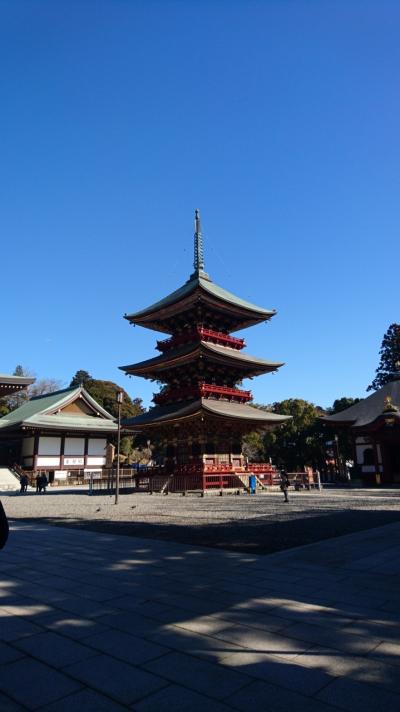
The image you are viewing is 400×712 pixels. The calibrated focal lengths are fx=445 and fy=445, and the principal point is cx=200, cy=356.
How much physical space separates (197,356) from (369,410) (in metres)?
16.3

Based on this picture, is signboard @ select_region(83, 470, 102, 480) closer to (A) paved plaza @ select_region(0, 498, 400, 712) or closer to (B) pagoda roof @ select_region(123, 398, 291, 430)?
(B) pagoda roof @ select_region(123, 398, 291, 430)

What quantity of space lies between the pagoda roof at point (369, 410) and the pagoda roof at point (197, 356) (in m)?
7.63

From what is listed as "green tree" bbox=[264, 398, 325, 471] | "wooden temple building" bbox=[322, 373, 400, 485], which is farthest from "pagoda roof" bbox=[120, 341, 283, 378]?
"green tree" bbox=[264, 398, 325, 471]

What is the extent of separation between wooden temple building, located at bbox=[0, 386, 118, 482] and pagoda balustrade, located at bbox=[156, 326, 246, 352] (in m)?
12.7

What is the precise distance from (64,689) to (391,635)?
3.01 metres

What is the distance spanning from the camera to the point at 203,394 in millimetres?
29203

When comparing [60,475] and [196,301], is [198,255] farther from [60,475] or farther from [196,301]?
[60,475]

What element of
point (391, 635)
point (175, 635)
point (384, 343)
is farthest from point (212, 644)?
point (384, 343)

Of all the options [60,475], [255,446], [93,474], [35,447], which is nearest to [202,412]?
[93,474]

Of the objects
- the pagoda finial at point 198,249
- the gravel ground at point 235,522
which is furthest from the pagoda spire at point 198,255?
the gravel ground at point 235,522

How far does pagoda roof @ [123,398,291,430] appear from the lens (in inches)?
1027

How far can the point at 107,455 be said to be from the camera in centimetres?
4456

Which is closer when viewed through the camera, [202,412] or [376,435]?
[202,412]

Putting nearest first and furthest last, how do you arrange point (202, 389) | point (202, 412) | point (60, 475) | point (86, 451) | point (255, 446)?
point (202, 412) → point (202, 389) → point (60, 475) → point (86, 451) → point (255, 446)
